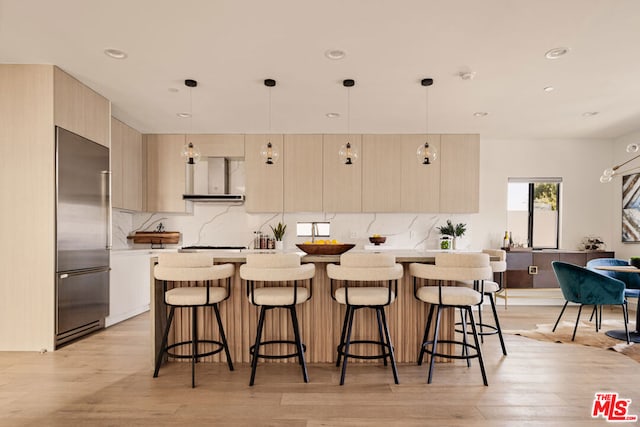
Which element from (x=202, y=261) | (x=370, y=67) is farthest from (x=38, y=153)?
(x=370, y=67)

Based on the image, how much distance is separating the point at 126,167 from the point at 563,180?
6.59 meters

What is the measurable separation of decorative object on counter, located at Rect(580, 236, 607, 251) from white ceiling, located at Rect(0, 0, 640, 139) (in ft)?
6.28

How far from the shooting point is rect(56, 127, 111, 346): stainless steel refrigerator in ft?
11.3

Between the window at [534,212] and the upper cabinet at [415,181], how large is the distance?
1.42 m

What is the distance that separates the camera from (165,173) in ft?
18.4

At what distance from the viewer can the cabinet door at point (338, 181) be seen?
5.56 meters

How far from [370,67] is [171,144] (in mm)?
3570

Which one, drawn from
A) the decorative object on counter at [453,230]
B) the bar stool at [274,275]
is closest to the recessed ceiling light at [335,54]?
the bar stool at [274,275]

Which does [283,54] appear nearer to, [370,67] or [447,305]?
[370,67]

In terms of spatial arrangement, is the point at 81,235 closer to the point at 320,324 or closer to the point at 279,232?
the point at 320,324

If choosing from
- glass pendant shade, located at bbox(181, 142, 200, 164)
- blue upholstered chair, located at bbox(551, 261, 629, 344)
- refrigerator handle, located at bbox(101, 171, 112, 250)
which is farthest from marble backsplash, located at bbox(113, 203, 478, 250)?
glass pendant shade, located at bbox(181, 142, 200, 164)

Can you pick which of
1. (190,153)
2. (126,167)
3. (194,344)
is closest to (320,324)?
(194,344)

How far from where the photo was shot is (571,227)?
5.88 metres

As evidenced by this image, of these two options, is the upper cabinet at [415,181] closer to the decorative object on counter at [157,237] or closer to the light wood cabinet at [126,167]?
the decorative object on counter at [157,237]
